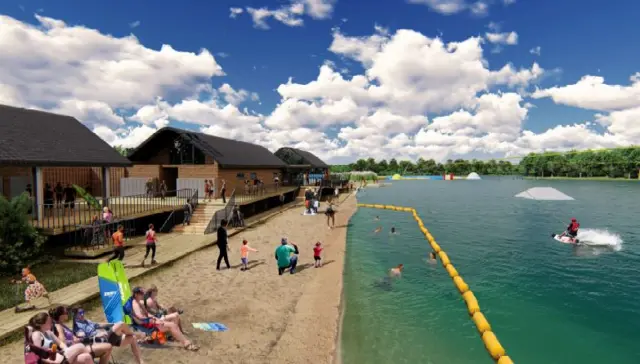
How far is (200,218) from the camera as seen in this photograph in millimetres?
22578

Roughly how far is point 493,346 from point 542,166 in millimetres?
185321

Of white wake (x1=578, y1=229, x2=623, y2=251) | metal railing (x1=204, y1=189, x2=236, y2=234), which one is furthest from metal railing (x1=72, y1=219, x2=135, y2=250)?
white wake (x1=578, y1=229, x2=623, y2=251)

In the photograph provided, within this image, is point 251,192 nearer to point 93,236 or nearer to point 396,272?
point 93,236

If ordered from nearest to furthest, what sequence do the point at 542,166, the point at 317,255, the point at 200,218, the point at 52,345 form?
1. the point at 52,345
2. the point at 317,255
3. the point at 200,218
4. the point at 542,166

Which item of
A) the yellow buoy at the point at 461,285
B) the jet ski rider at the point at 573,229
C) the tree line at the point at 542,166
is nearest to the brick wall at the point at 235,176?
the yellow buoy at the point at 461,285

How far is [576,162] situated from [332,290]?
188 m

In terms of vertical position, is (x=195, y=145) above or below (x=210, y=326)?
above

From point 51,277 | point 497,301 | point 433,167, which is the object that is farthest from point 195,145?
point 433,167

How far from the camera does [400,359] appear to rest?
905cm

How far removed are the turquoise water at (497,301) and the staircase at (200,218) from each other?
31.0 ft

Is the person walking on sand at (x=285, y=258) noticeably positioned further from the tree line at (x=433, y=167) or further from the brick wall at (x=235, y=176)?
the tree line at (x=433, y=167)

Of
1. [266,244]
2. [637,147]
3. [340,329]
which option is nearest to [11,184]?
[266,244]

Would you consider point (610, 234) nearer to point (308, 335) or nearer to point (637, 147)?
point (308, 335)

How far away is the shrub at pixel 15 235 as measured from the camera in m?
12.2
